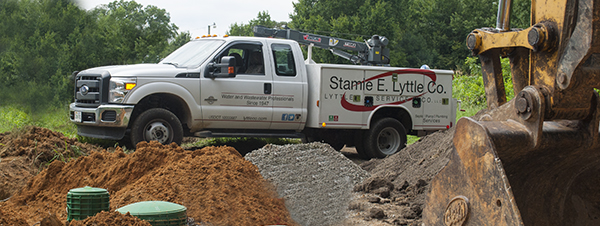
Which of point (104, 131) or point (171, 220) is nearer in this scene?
point (171, 220)

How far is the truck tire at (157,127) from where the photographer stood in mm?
8484

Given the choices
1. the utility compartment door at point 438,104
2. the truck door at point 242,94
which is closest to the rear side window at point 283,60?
the truck door at point 242,94

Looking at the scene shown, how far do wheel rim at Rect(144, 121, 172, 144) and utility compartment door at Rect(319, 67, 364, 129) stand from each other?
2.67m

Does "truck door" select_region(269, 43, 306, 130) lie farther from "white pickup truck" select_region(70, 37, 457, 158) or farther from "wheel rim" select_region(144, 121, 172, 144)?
"wheel rim" select_region(144, 121, 172, 144)

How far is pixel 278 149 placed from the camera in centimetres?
770

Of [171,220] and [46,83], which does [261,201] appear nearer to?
[171,220]

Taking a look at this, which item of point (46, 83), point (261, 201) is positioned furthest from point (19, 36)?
point (261, 201)

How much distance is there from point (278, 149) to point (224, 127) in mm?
1813

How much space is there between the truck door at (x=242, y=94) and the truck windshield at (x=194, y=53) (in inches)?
10.3

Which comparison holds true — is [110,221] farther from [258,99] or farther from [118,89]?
[258,99]

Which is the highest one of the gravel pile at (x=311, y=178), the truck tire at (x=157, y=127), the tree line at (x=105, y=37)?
the tree line at (x=105, y=37)

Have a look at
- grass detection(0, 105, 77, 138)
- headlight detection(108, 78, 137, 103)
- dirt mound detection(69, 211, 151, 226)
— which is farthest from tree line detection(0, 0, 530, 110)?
dirt mound detection(69, 211, 151, 226)

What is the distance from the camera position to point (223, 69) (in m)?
8.80

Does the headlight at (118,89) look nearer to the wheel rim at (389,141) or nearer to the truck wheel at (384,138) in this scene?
the truck wheel at (384,138)
